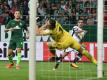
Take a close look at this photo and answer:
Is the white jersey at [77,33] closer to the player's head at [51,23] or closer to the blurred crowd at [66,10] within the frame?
the blurred crowd at [66,10]

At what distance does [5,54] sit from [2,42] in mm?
430

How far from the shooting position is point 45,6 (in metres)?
19.0

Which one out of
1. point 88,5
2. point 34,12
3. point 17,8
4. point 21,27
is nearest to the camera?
point 34,12

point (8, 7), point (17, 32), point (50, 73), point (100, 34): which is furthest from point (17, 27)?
point (8, 7)

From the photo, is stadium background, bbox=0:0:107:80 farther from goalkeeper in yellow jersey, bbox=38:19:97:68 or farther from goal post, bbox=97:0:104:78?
goal post, bbox=97:0:104:78

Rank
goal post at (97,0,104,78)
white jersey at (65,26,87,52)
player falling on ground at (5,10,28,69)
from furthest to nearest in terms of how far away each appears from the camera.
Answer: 1. white jersey at (65,26,87,52)
2. player falling on ground at (5,10,28,69)
3. goal post at (97,0,104,78)

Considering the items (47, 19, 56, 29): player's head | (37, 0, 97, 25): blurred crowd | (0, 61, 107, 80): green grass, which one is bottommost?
(0, 61, 107, 80): green grass

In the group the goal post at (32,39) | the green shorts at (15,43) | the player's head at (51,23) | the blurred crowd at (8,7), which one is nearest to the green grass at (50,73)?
the green shorts at (15,43)

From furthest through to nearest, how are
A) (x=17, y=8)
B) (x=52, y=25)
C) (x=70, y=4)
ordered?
(x=17, y=8)
(x=70, y=4)
(x=52, y=25)

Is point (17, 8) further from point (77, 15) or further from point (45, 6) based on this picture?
point (77, 15)

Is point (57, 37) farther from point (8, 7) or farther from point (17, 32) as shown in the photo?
point (8, 7)

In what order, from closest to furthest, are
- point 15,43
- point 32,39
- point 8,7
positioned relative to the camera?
point 32,39, point 15,43, point 8,7

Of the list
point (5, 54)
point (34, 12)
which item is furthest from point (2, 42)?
point (34, 12)

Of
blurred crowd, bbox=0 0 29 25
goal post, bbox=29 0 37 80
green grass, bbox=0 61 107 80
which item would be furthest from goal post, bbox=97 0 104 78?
blurred crowd, bbox=0 0 29 25
